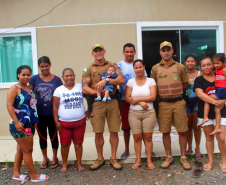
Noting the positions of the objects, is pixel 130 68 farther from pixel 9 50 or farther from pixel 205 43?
pixel 9 50

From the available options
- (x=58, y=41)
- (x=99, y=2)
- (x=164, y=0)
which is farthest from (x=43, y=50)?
(x=164, y=0)

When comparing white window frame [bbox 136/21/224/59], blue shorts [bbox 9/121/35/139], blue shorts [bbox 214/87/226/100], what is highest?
white window frame [bbox 136/21/224/59]

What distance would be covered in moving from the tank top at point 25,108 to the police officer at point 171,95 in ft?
6.65

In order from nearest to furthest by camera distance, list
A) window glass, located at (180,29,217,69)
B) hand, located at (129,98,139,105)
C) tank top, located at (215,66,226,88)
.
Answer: tank top, located at (215,66,226,88) < hand, located at (129,98,139,105) < window glass, located at (180,29,217,69)

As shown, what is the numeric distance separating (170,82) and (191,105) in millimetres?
714

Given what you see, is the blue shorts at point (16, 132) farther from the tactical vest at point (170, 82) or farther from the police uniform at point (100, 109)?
the tactical vest at point (170, 82)

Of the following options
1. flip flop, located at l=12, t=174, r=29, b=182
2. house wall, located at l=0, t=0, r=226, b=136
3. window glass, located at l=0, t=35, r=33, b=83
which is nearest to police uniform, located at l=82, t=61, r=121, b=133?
flip flop, located at l=12, t=174, r=29, b=182

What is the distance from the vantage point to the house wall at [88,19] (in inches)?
196

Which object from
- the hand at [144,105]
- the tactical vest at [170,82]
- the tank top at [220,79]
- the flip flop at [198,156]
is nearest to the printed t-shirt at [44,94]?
the hand at [144,105]

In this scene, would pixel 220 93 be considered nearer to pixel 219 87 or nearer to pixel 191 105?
pixel 219 87

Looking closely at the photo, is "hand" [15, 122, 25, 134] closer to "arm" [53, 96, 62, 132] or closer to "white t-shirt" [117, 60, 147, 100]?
"arm" [53, 96, 62, 132]

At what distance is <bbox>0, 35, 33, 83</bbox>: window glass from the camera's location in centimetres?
530

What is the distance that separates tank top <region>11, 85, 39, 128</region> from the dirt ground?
3.32ft

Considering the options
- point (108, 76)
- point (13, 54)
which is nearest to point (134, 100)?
point (108, 76)
